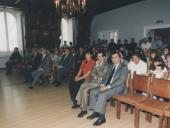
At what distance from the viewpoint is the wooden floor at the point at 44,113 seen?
9.57 ft

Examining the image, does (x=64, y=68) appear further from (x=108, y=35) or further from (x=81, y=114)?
(x=108, y=35)

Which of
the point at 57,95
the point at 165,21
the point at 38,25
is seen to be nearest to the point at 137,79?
the point at 57,95

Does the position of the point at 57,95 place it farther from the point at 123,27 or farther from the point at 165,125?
the point at 123,27

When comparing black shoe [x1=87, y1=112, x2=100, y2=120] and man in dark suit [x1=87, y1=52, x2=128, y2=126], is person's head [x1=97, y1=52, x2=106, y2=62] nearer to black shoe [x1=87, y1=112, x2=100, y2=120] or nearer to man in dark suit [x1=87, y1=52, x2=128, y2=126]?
man in dark suit [x1=87, y1=52, x2=128, y2=126]

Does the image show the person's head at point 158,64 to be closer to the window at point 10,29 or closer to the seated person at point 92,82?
the seated person at point 92,82

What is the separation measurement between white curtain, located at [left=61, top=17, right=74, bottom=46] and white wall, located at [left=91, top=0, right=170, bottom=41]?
1.70 m

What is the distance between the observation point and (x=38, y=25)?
29.6 feet

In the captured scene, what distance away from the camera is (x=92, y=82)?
3537 millimetres

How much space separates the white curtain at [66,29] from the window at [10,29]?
232 centimetres

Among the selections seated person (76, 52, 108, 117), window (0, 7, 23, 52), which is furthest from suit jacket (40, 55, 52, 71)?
window (0, 7, 23, 52)

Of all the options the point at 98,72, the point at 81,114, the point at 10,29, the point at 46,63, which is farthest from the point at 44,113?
the point at 10,29

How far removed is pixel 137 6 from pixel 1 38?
660cm

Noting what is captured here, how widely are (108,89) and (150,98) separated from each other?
0.65 metres

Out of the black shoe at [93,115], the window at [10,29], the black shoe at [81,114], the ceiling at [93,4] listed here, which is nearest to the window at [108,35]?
the ceiling at [93,4]
